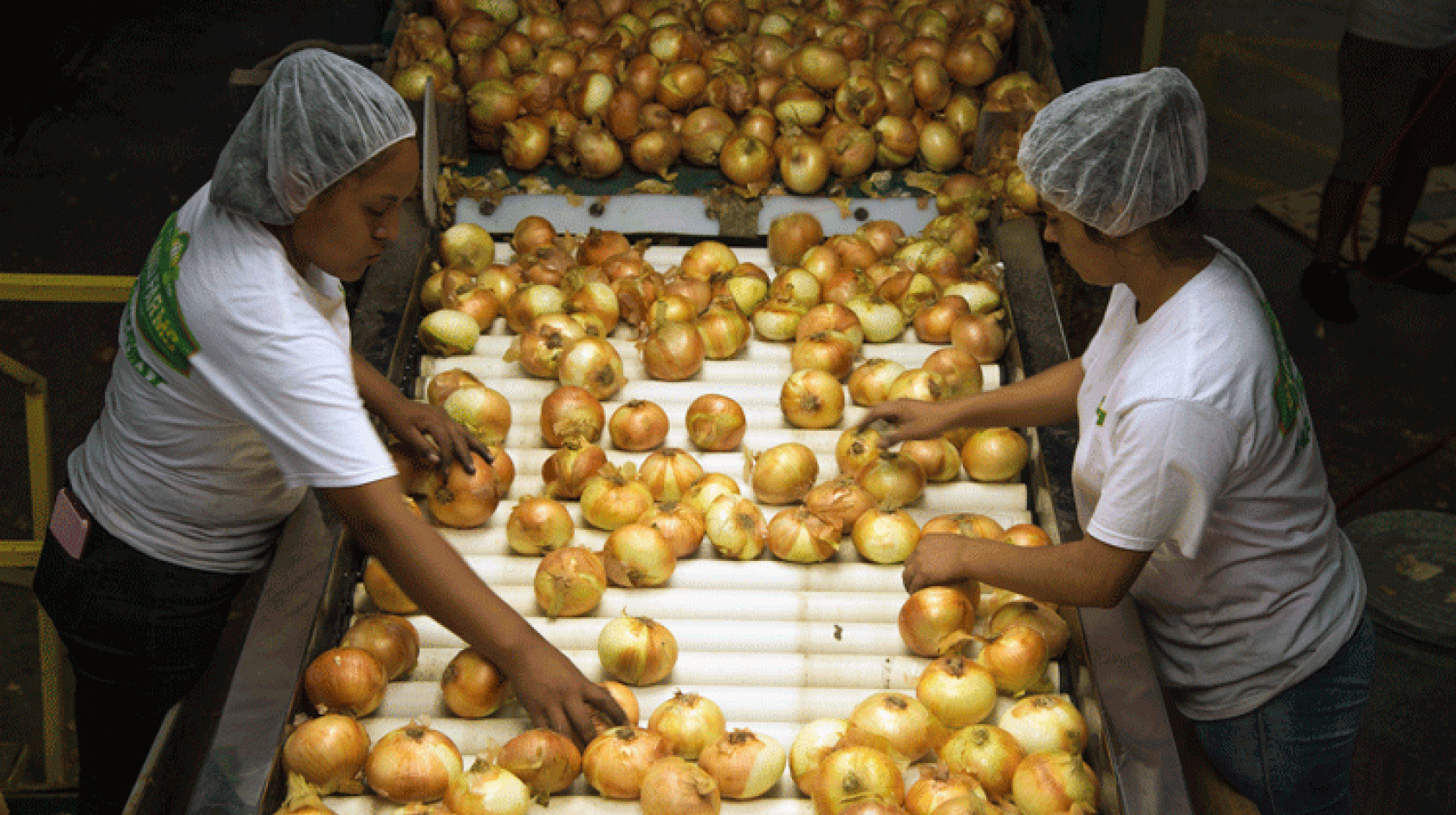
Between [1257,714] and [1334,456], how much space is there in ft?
10.6

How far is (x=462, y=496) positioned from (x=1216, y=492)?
53.1 inches

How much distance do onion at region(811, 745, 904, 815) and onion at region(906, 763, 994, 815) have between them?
0.03 m

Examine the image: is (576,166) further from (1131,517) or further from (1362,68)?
(1362,68)

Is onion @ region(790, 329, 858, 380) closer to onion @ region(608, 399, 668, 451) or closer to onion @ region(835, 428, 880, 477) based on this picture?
onion @ region(835, 428, 880, 477)

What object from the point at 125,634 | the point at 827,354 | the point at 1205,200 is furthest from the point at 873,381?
the point at 1205,200

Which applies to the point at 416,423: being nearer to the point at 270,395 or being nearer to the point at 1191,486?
the point at 270,395

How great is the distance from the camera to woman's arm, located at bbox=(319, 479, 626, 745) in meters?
1.70

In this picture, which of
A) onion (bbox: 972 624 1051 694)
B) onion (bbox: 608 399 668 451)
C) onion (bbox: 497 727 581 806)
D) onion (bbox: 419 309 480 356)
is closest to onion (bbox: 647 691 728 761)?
onion (bbox: 497 727 581 806)

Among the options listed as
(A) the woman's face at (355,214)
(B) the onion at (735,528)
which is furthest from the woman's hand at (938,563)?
(A) the woman's face at (355,214)

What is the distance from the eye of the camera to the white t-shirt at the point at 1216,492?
1621 millimetres

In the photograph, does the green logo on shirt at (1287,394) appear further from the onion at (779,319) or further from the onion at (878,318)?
the onion at (779,319)

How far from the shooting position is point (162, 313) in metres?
1.78

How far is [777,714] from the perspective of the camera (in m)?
1.98

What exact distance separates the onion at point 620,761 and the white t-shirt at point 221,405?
20.3 inches
